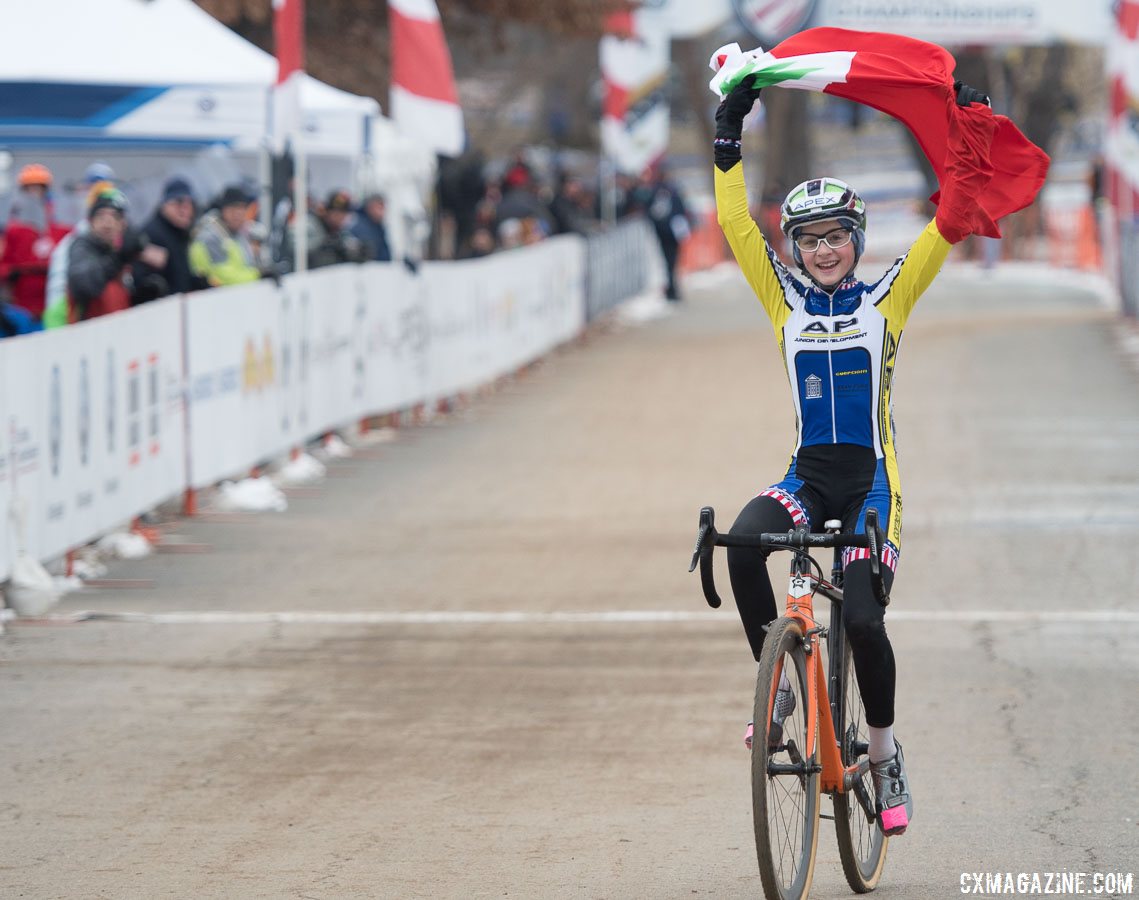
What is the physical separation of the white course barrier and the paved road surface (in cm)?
51

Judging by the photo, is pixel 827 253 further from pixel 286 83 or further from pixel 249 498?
pixel 286 83

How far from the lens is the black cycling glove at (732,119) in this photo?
644 cm

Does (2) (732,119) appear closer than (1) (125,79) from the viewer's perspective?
Yes

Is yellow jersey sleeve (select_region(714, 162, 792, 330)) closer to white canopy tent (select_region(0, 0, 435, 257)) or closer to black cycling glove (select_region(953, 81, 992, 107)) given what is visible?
black cycling glove (select_region(953, 81, 992, 107))

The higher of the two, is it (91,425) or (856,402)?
(856,402)

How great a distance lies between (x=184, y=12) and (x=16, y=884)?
1506 centimetres

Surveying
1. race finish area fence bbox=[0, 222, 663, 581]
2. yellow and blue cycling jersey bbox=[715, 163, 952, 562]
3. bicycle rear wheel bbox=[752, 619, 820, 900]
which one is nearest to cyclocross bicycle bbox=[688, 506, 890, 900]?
bicycle rear wheel bbox=[752, 619, 820, 900]

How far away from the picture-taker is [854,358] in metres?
6.26

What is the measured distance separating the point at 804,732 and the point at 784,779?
0.16 m

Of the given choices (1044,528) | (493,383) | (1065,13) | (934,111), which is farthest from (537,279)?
(934,111)

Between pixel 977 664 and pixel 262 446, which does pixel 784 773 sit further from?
pixel 262 446

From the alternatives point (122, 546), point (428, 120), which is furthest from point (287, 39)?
point (122, 546)

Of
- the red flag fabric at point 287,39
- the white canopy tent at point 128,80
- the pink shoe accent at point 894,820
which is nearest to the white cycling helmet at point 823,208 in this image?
the pink shoe accent at point 894,820

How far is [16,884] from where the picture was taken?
20.5ft
